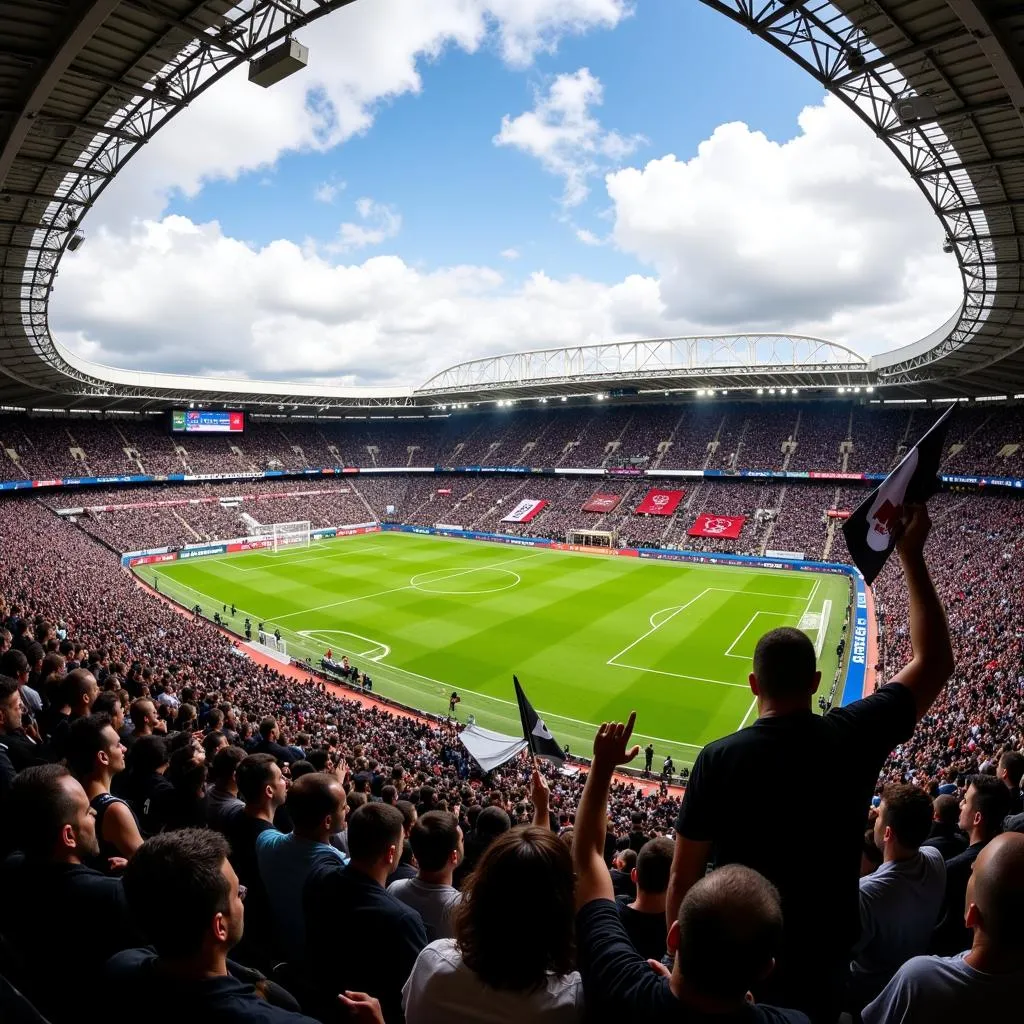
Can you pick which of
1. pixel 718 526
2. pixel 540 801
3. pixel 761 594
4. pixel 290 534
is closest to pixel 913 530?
pixel 540 801

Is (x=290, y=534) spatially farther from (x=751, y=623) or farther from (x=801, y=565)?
(x=801, y=565)

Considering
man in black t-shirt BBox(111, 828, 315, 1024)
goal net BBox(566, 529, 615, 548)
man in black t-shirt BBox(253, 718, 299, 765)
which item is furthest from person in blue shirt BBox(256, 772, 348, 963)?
goal net BBox(566, 529, 615, 548)

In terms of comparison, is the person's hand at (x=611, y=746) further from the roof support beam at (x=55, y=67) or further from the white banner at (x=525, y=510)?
the white banner at (x=525, y=510)

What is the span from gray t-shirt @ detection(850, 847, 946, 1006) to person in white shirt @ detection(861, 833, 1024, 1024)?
5.02 feet

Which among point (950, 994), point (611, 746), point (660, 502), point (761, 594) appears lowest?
point (950, 994)

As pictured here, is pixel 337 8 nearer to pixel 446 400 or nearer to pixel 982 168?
pixel 982 168

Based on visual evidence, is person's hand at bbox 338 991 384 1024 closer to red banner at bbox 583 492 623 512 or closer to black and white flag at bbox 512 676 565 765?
black and white flag at bbox 512 676 565 765

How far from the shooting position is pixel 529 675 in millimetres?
30359

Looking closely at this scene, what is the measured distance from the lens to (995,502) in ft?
153

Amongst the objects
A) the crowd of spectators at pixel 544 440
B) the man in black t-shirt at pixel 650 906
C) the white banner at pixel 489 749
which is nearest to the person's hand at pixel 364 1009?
the man in black t-shirt at pixel 650 906

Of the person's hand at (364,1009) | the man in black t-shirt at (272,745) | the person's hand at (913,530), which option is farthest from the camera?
the man in black t-shirt at (272,745)

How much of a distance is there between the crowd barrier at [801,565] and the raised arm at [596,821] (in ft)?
48.6

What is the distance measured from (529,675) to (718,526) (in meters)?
33.5

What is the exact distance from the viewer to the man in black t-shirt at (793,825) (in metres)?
2.97
